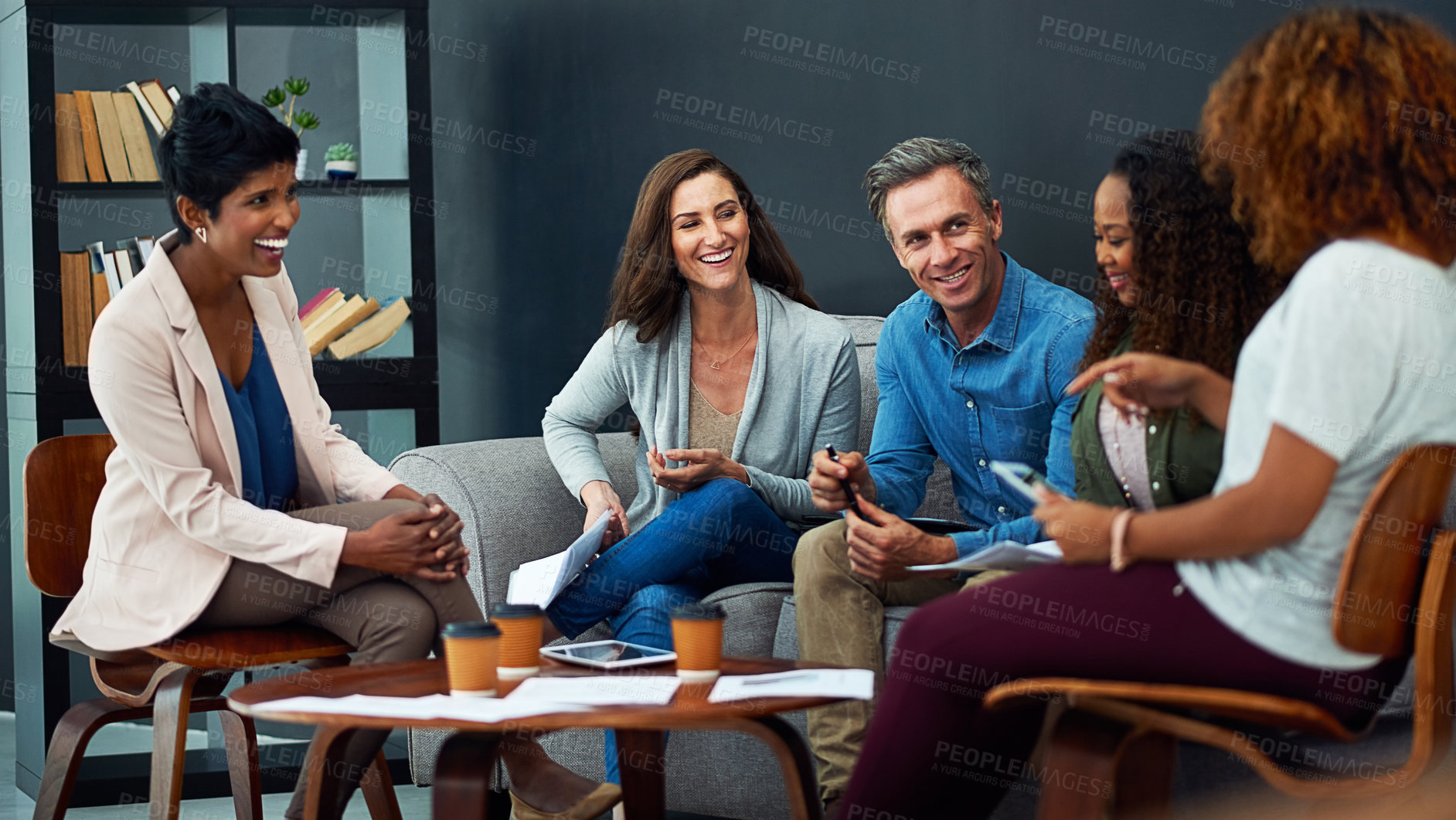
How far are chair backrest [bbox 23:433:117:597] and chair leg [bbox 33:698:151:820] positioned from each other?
0.70ft

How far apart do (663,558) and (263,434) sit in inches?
28.4

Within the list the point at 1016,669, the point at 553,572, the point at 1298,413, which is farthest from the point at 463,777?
the point at 1298,413

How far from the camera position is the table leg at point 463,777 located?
1.41 metres

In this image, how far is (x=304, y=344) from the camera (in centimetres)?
231

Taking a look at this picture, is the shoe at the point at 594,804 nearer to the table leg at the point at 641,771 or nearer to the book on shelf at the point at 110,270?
the table leg at the point at 641,771

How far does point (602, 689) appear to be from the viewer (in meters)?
1.50

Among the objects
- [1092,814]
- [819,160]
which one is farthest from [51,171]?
[1092,814]

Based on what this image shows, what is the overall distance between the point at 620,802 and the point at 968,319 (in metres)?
1.05

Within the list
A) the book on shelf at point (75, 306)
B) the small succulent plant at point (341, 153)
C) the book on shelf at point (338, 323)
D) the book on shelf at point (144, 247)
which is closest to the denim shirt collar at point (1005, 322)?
the book on shelf at point (338, 323)

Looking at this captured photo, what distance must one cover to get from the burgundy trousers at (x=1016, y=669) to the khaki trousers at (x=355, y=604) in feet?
2.82

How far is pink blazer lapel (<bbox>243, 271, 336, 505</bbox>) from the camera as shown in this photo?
2.23 m

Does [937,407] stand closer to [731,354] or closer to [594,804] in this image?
[731,354]

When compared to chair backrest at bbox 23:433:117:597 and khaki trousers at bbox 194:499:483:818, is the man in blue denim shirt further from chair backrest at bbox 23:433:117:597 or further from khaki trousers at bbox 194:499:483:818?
chair backrest at bbox 23:433:117:597

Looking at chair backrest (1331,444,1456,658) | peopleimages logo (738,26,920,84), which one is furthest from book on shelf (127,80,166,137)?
chair backrest (1331,444,1456,658)
